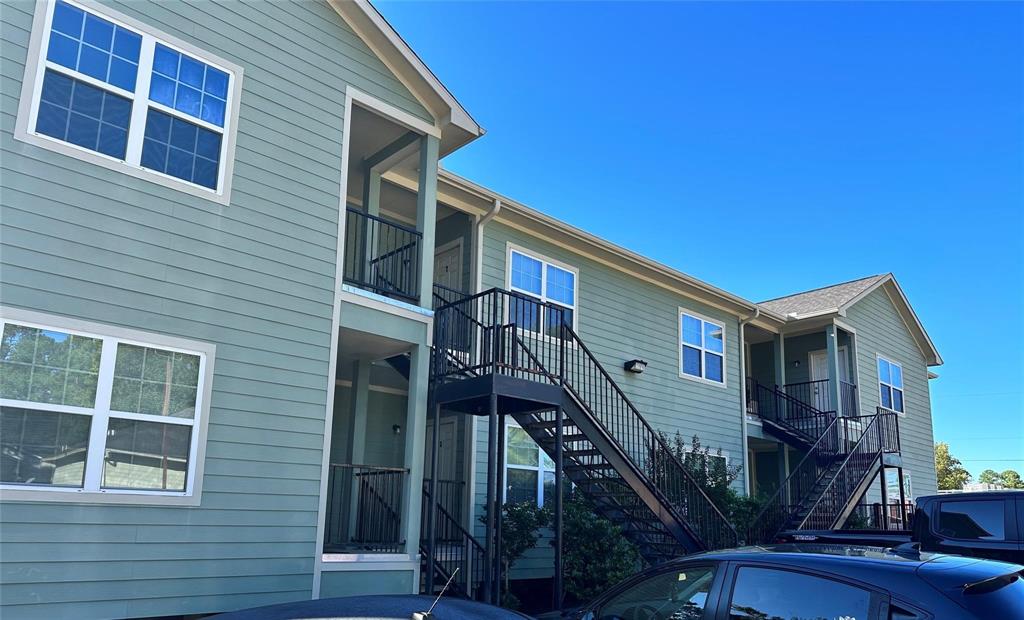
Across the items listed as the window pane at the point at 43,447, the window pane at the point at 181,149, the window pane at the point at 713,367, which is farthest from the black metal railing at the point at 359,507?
the window pane at the point at 713,367

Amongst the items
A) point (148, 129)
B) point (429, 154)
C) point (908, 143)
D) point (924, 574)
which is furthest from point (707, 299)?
point (908, 143)

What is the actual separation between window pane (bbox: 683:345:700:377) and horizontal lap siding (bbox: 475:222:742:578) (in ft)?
0.92

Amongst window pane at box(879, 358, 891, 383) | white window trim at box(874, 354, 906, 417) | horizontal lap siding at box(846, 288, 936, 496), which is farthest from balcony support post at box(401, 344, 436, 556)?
window pane at box(879, 358, 891, 383)

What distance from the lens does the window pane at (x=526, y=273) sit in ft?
44.2

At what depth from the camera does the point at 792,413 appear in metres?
19.4

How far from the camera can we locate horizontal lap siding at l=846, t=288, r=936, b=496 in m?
20.7

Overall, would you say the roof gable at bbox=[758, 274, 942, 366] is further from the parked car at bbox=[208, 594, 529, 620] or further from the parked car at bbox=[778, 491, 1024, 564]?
the parked car at bbox=[208, 594, 529, 620]

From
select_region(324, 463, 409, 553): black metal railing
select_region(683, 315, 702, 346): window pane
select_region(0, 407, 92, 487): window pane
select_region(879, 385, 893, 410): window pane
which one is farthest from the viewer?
select_region(879, 385, 893, 410): window pane

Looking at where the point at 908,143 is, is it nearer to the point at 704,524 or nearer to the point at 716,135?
the point at 716,135

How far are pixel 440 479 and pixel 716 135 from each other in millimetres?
23829

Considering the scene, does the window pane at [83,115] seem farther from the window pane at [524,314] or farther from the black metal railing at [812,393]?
the black metal railing at [812,393]

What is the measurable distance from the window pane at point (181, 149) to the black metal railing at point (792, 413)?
47.8 ft

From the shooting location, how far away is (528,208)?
1314 cm

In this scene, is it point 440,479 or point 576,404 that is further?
point 440,479
